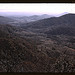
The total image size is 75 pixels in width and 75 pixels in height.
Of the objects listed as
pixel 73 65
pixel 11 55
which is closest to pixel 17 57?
pixel 11 55

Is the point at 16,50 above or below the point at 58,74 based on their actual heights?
below

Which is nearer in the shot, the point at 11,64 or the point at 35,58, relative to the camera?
the point at 11,64

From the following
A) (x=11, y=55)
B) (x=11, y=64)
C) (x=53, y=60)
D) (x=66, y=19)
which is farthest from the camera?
(x=66, y=19)

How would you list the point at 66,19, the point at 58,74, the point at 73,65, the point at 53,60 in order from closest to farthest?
1. the point at 58,74
2. the point at 73,65
3. the point at 53,60
4. the point at 66,19

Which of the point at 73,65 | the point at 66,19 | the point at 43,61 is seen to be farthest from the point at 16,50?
the point at 66,19

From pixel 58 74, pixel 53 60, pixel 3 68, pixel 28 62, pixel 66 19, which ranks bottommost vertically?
pixel 66 19

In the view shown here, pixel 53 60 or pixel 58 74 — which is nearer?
pixel 58 74

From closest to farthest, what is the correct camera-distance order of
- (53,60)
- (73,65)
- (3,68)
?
(3,68) → (73,65) → (53,60)

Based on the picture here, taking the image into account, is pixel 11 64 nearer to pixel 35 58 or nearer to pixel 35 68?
pixel 35 68

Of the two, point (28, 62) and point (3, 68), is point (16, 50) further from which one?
point (3, 68)
